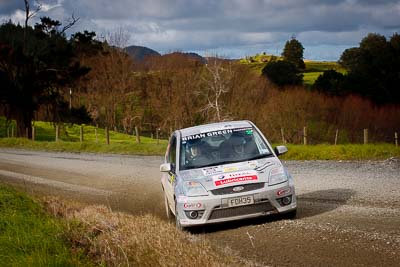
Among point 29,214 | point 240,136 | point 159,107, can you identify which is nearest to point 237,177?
point 240,136

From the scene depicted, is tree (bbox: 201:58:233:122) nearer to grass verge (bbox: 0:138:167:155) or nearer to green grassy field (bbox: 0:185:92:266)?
grass verge (bbox: 0:138:167:155)

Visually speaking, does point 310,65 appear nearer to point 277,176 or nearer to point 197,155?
point 197,155

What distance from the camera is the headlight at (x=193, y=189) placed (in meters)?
9.80

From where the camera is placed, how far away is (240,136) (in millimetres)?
11258

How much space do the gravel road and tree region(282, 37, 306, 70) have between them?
99418mm

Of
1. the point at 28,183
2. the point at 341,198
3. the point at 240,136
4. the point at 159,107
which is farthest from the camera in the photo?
the point at 159,107

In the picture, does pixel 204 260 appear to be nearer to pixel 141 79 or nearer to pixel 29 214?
pixel 29 214

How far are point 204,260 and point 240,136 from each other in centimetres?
481

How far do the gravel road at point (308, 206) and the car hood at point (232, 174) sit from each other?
78 cm

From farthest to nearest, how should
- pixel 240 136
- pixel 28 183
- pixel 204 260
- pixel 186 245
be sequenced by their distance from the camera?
1. pixel 28 183
2. pixel 240 136
3. pixel 186 245
4. pixel 204 260

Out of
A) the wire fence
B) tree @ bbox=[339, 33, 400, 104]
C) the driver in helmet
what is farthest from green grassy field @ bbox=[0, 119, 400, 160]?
tree @ bbox=[339, 33, 400, 104]

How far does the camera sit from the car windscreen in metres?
10.8

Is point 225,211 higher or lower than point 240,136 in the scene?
lower

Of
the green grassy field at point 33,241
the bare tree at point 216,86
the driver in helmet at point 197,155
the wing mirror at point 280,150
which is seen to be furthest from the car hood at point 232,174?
the bare tree at point 216,86
